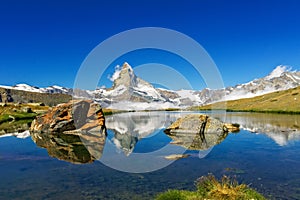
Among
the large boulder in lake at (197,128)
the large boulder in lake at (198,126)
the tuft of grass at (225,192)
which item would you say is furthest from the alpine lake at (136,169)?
the large boulder in lake at (198,126)

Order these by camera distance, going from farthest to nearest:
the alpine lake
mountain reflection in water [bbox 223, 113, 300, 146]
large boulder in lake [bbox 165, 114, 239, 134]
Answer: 1. large boulder in lake [bbox 165, 114, 239, 134]
2. mountain reflection in water [bbox 223, 113, 300, 146]
3. the alpine lake

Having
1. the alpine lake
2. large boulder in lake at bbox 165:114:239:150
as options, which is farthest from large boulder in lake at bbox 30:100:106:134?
the alpine lake

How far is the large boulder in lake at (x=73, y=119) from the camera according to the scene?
202 ft

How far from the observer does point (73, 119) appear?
206ft

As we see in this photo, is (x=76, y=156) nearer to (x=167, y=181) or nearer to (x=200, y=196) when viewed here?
(x=167, y=181)

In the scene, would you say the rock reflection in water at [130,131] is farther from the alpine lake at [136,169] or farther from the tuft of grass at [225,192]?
the tuft of grass at [225,192]

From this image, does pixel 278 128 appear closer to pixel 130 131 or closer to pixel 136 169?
pixel 130 131

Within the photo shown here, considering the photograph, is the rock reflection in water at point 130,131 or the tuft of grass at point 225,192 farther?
the rock reflection in water at point 130,131

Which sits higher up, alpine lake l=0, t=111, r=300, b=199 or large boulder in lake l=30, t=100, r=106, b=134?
large boulder in lake l=30, t=100, r=106, b=134

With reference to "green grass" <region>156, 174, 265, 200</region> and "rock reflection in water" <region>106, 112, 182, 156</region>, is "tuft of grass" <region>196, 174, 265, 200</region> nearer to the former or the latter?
"green grass" <region>156, 174, 265, 200</region>

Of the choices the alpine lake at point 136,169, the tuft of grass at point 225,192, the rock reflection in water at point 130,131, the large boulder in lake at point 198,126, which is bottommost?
the alpine lake at point 136,169

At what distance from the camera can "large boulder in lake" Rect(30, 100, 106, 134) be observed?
61531 millimetres

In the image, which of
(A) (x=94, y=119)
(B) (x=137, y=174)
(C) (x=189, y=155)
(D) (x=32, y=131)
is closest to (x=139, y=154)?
(C) (x=189, y=155)

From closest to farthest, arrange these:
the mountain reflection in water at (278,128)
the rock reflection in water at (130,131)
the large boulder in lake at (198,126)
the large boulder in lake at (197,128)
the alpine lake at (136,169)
→ the alpine lake at (136,169), the rock reflection in water at (130,131), the mountain reflection in water at (278,128), the large boulder in lake at (197,128), the large boulder in lake at (198,126)
